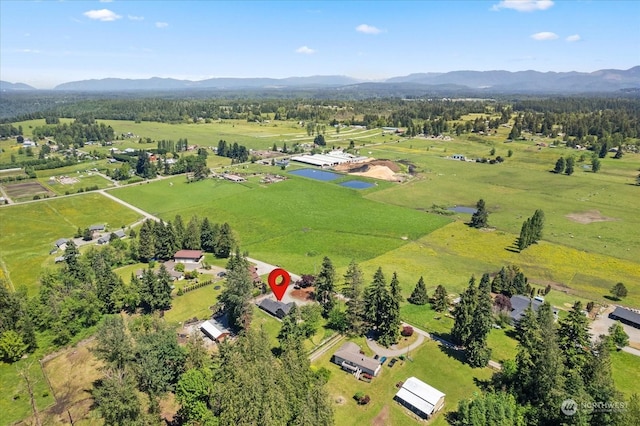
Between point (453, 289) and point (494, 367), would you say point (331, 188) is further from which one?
point (494, 367)

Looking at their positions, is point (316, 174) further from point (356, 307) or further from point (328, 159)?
point (356, 307)

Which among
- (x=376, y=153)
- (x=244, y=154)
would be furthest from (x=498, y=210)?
(x=244, y=154)

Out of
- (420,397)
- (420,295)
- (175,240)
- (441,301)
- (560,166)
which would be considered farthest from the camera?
(560,166)

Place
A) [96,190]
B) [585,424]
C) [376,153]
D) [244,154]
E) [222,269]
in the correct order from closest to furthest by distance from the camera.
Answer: [585,424] → [222,269] → [96,190] → [244,154] → [376,153]

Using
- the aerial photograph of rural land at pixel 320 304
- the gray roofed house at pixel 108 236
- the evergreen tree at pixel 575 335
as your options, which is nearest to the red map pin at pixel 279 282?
the aerial photograph of rural land at pixel 320 304

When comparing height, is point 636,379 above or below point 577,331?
below

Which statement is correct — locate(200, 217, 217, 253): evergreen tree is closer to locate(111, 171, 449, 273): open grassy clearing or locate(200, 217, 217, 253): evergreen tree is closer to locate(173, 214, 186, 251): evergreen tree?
locate(173, 214, 186, 251): evergreen tree

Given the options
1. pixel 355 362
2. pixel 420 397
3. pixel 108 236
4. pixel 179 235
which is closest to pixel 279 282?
pixel 355 362
